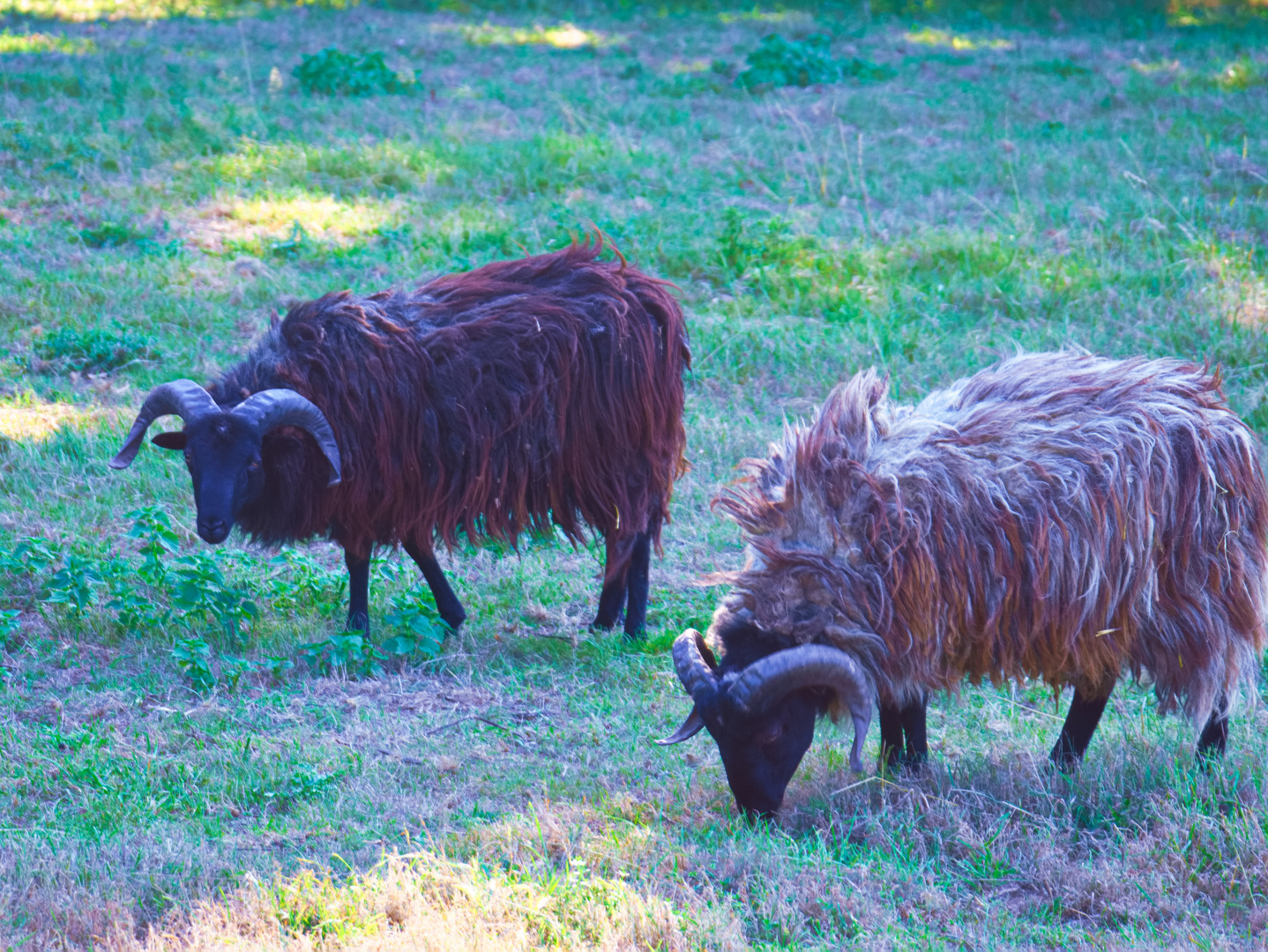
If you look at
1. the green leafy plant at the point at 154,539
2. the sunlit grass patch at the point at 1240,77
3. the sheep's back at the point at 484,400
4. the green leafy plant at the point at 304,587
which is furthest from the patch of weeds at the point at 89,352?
the sunlit grass patch at the point at 1240,77

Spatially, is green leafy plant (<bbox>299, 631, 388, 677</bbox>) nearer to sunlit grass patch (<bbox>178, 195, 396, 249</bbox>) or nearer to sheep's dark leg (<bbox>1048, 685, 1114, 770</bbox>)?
Answer: sheep's dark leg (<bbox>1048, 685, 1114, 770</bbox>)

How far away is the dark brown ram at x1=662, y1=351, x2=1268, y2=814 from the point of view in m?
4.22

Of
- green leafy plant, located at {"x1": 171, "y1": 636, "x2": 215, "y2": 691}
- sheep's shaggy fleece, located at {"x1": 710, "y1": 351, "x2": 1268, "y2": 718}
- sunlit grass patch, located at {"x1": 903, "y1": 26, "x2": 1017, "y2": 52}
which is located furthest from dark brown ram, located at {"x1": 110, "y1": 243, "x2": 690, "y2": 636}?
sunlit grass patch, located at {"x1": 903, "y1": 26, "x2": 1017, "y2": 52}

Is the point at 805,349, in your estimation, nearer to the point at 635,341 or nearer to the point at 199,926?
the point at 635,341

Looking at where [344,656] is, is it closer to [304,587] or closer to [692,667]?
[304,587]

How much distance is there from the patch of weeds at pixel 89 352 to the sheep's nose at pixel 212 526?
3.92 meters

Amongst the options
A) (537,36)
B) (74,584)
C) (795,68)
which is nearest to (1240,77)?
(795,68)

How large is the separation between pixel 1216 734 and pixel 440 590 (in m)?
3.76

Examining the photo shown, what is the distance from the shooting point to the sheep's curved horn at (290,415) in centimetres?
561

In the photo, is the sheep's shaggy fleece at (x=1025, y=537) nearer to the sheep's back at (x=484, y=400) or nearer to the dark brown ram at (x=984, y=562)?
the dark brown ram at (x=984, y=562)

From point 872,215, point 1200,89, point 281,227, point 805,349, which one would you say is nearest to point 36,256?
point 281,227

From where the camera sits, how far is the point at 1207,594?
4.52 meters

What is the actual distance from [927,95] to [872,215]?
5188 mm

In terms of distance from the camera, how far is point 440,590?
639 cm
